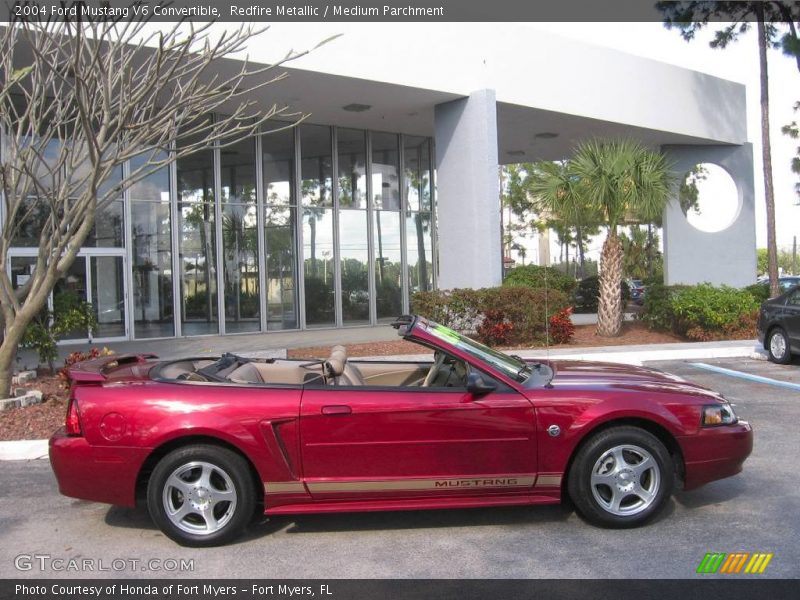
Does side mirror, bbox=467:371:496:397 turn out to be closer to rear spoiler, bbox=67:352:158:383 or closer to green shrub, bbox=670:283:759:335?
rear spoiler, bbox=67:352:158:383

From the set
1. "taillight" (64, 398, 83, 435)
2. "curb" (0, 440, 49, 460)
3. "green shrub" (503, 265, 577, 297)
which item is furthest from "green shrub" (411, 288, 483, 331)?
"taillight" (64, 398, 83, 435)

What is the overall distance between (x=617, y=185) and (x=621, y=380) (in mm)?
11104

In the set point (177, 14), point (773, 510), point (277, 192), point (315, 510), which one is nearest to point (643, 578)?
point (773, 510)

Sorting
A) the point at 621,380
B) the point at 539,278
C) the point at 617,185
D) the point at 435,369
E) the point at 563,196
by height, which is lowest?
the point at 621,380

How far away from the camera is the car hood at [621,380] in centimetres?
480

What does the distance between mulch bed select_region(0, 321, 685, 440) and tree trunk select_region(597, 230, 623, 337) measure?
0.30 metres

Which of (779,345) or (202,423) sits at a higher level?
(202,423)

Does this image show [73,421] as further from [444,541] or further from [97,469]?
[444,541]

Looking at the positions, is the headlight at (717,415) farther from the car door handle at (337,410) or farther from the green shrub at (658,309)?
the green shrub at (658,309)

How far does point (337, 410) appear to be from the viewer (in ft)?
14.8

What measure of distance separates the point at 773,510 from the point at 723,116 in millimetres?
21298

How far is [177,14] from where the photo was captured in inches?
468

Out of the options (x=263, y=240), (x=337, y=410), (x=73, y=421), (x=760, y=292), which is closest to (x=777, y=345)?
(x=760, y=292)

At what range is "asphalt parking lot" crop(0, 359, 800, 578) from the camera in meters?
4.10
